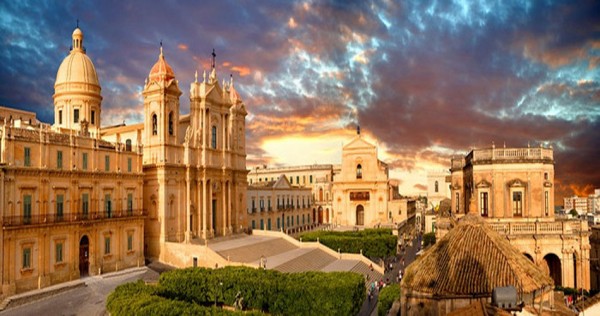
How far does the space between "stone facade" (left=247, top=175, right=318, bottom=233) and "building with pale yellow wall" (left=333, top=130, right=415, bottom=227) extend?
19.8 ft

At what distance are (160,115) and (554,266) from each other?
35.5 metres

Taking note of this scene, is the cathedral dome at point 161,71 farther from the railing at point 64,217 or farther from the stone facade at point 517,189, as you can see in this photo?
the stone facade at point 517,189

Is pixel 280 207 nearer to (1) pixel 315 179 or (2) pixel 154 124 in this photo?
(1) pixel 315 179

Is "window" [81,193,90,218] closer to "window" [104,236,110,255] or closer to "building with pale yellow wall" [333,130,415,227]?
"window" [104,236,110,255]

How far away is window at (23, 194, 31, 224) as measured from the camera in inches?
1205

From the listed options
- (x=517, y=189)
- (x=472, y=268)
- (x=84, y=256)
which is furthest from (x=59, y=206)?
(x=517, y=189)

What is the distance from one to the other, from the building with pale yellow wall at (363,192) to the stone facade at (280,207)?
602 centimetres

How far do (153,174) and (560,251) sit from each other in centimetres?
3422

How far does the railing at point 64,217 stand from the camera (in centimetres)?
2961

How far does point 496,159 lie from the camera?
3750 centimetres

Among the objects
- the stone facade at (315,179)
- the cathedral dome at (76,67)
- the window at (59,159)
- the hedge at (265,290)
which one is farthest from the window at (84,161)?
the stone facade at (315,179)

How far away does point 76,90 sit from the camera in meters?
45.8

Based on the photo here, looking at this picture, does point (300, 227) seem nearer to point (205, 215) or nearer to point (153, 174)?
point (205, 215)

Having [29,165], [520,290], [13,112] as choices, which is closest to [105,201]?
[29,165]
